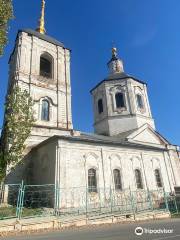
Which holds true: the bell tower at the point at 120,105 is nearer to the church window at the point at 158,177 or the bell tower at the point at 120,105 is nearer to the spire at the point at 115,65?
the spire at the point at 115,65

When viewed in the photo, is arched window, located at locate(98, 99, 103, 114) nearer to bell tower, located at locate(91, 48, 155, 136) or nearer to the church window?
bell tower, located at locate(91, 48, 155, 136)

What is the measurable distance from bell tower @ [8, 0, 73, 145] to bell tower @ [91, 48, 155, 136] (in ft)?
21.1

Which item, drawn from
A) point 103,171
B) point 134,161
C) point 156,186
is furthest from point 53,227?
point 156,186

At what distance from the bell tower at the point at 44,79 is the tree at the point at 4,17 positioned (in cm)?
973

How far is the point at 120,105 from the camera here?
28.1 meters

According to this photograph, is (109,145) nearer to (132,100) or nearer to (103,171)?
(103,171)

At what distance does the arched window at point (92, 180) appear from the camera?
16.6 meters

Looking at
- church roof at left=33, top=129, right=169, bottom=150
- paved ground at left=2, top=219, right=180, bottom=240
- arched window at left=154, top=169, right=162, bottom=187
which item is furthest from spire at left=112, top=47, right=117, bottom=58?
paved ground at left=2, top=219, right=180, bottom=240

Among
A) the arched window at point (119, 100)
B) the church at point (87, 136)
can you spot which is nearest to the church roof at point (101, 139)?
the church at point (87, 136)

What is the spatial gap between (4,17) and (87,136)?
1294cm

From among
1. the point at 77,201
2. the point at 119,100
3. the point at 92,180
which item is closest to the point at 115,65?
the point at 119,100

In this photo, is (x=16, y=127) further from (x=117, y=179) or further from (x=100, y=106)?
(x=100, y=106)

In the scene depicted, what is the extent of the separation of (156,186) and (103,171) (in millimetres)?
6544

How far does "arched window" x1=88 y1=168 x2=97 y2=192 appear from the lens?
16.6 meters
